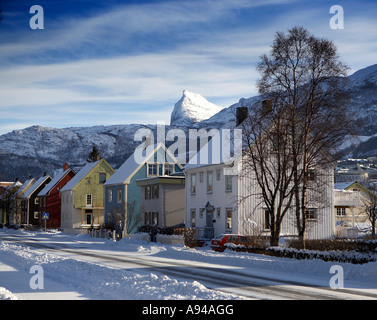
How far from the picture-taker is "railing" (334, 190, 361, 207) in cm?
5484

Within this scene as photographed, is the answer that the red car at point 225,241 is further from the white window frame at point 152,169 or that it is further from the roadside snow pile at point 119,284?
the white window frame at point 152,169

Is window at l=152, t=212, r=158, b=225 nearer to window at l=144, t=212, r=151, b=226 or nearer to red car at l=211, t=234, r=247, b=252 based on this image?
window at l=144, t=212, r=151, b=226

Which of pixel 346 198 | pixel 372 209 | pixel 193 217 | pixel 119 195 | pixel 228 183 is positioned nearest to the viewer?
pixel 228 183

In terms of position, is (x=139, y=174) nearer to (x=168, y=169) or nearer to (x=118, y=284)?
(x=168, y=169)

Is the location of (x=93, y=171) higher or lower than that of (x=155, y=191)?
higher

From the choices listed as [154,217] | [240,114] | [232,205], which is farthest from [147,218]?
[240,114]

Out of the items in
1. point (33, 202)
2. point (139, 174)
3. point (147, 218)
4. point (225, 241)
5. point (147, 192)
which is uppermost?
point (139, 174)

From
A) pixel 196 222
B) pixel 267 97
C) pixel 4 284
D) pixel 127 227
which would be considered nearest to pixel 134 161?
pixel 127 227

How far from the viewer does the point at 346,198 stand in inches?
2180

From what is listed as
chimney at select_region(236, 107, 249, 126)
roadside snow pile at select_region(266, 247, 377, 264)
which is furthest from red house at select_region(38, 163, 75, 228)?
roadside snow pile at select_region(266, 247, 377, 264)

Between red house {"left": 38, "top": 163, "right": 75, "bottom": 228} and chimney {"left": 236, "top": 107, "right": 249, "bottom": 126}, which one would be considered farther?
red house {"left": 38, "top": 163, "right": 75, "bottom": 228}

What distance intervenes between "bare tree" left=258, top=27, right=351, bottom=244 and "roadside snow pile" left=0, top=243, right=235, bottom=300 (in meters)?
15.5

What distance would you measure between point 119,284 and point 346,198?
42.9m
